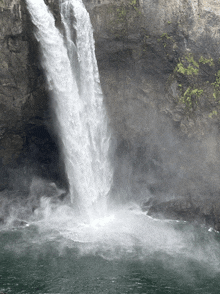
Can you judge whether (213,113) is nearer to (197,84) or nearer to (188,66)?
(197,84)

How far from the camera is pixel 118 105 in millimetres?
17844

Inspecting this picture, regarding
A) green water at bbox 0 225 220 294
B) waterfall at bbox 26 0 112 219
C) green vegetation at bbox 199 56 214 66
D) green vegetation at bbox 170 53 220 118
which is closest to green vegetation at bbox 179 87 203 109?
green vegetation at bbox 170 53 220 118

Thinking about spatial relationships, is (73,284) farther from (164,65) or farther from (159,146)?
(164,65)

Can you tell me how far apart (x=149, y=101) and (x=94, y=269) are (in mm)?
9038

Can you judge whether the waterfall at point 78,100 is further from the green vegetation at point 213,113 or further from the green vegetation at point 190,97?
the green vegetation at point 213,113

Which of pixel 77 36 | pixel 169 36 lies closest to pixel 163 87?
pixel 169 36

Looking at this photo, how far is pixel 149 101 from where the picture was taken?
1738 cm

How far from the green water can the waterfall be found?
3.21 metres

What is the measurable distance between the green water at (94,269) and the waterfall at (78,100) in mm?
3208

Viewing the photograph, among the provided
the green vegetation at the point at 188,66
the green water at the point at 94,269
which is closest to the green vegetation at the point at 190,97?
the green vegetation at the point at 188,66

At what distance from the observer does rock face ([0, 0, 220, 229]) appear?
15422 millimetres

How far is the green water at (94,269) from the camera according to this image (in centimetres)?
1173

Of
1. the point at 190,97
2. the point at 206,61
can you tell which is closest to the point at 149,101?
the point at 190,97

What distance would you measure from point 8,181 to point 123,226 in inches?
265
